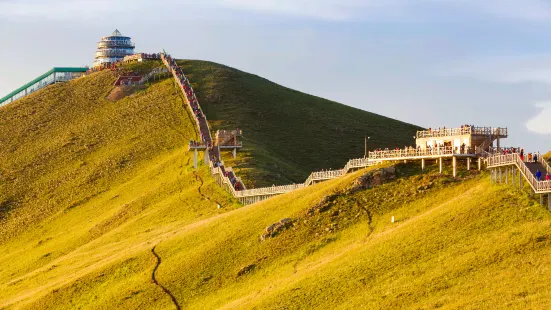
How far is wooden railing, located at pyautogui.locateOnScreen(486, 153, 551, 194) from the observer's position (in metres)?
74.6

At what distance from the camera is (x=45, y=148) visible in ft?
558

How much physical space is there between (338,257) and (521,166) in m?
14.4

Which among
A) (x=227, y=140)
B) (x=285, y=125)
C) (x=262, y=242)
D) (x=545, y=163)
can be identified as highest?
(x=285, y=125)

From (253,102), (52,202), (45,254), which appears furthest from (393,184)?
(253,102)

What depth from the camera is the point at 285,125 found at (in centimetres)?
16862

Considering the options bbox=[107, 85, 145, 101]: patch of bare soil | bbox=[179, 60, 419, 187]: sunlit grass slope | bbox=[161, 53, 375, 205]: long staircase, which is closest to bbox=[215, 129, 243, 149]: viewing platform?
bbox=[161, 53, 375, 205]: long staircase

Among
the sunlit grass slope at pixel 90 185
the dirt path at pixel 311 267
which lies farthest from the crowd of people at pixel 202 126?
the dirt path at pixel 311 267

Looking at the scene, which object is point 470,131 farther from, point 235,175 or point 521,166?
point 235,175

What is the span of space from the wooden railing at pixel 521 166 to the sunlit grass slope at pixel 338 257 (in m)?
1.28

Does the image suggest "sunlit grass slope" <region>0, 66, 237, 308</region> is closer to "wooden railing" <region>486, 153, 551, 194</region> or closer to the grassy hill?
the grassy hill

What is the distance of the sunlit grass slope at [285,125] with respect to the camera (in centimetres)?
14262

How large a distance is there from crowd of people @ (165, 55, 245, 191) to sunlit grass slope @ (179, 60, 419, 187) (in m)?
1.35

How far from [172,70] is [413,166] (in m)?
108

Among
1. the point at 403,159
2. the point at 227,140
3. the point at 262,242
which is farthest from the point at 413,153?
the point at 227,140
